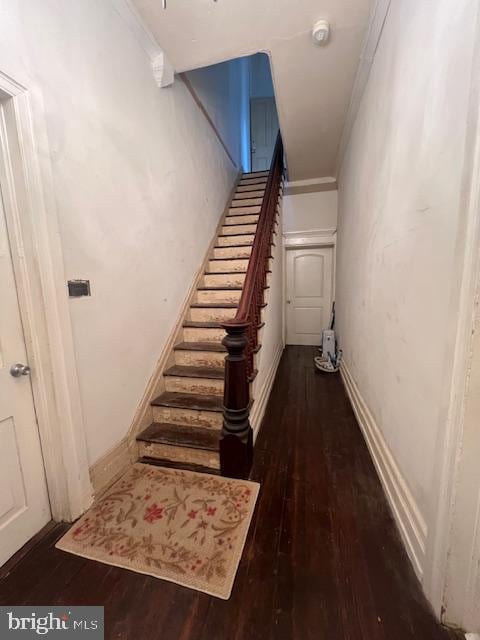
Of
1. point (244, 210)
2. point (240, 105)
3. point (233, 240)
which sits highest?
point (240, 105)

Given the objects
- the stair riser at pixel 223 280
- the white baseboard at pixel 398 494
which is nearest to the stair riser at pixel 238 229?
the stair riser at pixel 223 280

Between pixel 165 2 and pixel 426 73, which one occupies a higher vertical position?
pixel 165 2

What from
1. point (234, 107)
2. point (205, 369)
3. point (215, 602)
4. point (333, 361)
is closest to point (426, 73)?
point (205, 369)

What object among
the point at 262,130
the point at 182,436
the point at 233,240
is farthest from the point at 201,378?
the point at 262,130

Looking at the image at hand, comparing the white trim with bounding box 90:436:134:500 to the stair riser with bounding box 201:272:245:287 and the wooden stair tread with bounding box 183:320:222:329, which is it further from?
the stair riser with bounding box 201:272:245:287

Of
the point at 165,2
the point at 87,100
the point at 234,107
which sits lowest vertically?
the point at 87,100

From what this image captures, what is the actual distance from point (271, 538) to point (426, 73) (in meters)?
2.20

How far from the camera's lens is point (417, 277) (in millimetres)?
1196

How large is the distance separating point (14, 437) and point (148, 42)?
110 inches

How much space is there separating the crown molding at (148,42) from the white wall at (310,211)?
102 inches

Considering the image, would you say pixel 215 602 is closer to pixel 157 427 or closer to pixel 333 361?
pixel 157 427

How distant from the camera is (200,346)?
7.89 ft

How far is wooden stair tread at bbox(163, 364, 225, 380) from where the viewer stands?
2.10 metres

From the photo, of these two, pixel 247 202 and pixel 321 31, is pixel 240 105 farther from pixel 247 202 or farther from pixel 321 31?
pixel 321 31
